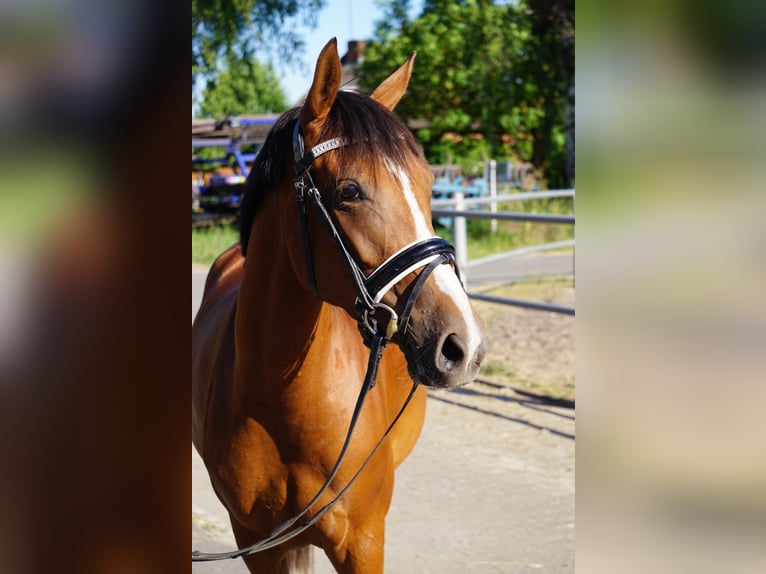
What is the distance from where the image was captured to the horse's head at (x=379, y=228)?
67.1 inches

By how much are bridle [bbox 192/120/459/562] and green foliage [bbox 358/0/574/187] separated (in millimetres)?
19283

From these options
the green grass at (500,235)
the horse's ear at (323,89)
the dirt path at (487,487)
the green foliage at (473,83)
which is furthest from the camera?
the green foliage at (473,83)

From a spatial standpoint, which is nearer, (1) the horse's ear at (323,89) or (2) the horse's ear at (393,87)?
(1) the horse's ear at (323,89)

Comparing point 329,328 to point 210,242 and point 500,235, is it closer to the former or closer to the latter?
point 500,235

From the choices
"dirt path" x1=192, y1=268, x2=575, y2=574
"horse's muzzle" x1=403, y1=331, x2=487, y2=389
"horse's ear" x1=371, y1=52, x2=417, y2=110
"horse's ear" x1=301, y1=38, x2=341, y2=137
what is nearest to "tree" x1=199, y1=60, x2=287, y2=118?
"dirt path" x1=192, y1=268, x2=575, y2=574

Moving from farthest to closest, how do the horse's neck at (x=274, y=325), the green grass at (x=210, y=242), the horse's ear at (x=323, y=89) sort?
the green grass at (x=210, y=242) → the horse's neck at (x=274, y=325) → the horse's ear at (x=323, y=89)

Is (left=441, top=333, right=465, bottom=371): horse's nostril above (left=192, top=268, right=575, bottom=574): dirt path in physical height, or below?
above

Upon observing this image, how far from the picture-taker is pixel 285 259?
2.13m

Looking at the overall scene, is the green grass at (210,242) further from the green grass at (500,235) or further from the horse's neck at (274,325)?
the horse's neck at (274,325)

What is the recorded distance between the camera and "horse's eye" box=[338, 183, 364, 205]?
184 cm

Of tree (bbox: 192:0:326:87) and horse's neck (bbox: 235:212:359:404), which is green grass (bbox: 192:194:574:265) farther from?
horse's neck (bbox: 235:212:359:404)

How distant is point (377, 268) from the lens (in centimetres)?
181

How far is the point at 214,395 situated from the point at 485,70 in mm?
20872
